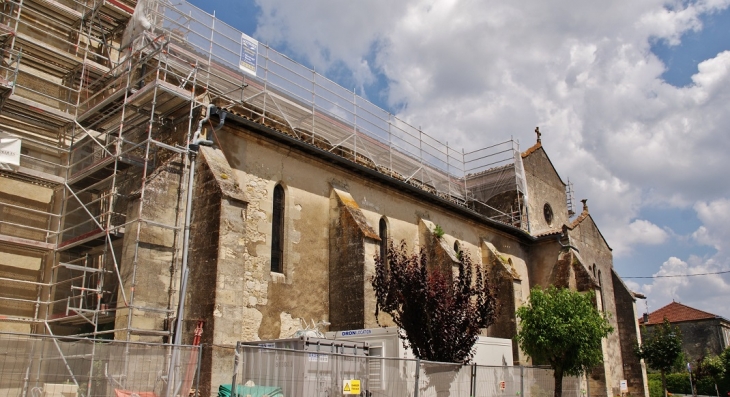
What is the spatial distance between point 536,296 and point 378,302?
7381mm

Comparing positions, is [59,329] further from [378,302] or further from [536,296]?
[536,296]

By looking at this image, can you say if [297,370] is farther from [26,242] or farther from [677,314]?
[677,314]

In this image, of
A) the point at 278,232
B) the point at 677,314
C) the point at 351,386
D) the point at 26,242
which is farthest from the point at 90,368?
the point at 677,314

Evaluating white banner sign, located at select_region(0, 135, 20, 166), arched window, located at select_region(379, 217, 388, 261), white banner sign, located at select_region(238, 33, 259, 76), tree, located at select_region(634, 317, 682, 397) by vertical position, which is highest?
white banner sign, located at select_region(238, 33, 259, 76)

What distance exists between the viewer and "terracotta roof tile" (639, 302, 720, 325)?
49.1 meters

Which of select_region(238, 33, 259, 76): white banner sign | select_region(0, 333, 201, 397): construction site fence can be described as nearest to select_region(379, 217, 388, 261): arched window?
select_region(238, 33, 259, 76): white banner sign

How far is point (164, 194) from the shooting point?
44.1 feet

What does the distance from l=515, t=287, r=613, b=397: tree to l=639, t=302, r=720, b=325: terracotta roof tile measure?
36.0 m

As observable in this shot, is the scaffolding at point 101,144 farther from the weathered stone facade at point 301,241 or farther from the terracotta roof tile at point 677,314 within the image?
the terracotta roof tile at point 677,314

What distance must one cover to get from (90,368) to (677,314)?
174ft

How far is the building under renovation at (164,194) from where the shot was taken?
1284 centimetres

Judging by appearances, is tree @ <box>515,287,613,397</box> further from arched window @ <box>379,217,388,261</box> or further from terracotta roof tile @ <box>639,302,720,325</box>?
terracotta roof tile @ <box>639,302,720,325</box>

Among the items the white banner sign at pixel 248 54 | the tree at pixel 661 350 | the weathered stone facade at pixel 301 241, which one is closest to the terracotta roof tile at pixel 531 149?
the weathered stone facade at pixel 301 241

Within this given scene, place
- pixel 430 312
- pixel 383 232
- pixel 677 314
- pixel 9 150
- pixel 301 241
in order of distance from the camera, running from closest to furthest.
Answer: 1. pixel 430 312
2. pixel 9 150
3. pixel 301 241
4. pixel 383 232
5. pixel 677 314
